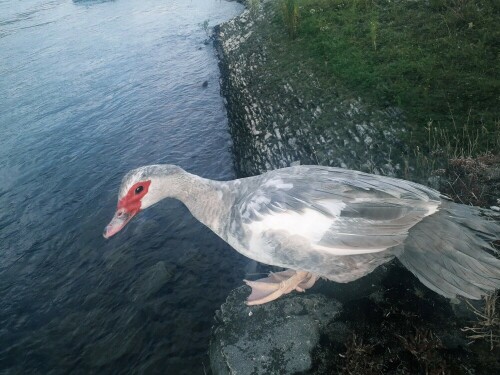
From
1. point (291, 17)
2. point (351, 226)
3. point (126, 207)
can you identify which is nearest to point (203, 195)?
point (126, 207)

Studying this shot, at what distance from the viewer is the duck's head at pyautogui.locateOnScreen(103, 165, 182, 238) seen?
3.82 metres

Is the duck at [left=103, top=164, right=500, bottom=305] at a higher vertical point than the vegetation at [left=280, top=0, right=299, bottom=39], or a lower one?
lower

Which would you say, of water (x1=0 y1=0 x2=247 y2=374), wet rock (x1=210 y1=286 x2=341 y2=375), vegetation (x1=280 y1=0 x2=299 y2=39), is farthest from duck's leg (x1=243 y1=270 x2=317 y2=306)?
vegetation (x1=280 y1=0 x2=299 y2=39)

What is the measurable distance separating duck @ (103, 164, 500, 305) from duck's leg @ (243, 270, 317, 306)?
2.15ft

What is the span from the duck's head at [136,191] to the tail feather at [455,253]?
277 cm

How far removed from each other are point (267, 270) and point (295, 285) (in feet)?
3.14

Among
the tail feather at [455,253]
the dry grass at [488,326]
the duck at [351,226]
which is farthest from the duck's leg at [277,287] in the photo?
the dry grass at [488,326]

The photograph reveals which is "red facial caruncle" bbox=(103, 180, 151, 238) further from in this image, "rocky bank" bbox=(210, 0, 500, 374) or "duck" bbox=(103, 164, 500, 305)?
"rocky bank" bbox=(210, 0, 500, 374)

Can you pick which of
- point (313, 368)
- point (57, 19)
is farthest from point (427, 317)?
point (57, 19)

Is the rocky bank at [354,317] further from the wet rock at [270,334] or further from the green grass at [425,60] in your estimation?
the green grass at [425,60]

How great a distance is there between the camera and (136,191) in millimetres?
3867

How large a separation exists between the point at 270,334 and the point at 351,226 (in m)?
1.55

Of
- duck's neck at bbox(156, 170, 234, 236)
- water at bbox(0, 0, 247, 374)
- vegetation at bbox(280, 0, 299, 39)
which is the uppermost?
vegetation at bbox(280, 0, 299, 39)

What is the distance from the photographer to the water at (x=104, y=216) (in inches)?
187
